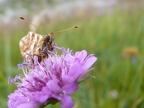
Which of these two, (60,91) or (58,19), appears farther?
(58,19)

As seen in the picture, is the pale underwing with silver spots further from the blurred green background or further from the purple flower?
the blurred green background

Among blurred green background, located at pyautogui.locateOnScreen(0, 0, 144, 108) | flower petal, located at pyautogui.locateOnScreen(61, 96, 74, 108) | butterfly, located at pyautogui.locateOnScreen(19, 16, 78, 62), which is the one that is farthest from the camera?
blurred green background, located at pyautogui.locateOnScreen(0, 0, 144, 108)

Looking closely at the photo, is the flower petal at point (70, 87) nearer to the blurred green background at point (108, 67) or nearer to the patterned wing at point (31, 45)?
the blurred green background at point (108, 67)

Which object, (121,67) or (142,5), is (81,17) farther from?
(121,67)

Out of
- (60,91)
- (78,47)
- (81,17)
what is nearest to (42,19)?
(78,47)

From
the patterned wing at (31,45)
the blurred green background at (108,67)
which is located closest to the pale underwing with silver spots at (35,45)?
the patterned wing at (31,45)

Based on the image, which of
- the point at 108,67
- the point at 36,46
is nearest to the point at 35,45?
the point at 36,46

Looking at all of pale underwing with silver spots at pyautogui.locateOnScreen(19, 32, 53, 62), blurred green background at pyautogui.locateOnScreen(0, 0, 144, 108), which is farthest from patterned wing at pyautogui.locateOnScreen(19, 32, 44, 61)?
blurred green background at pyautogui.locateOnScreen(0, 0, 144, 108)

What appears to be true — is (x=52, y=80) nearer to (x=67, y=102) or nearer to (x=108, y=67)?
(x=67, y=102)
